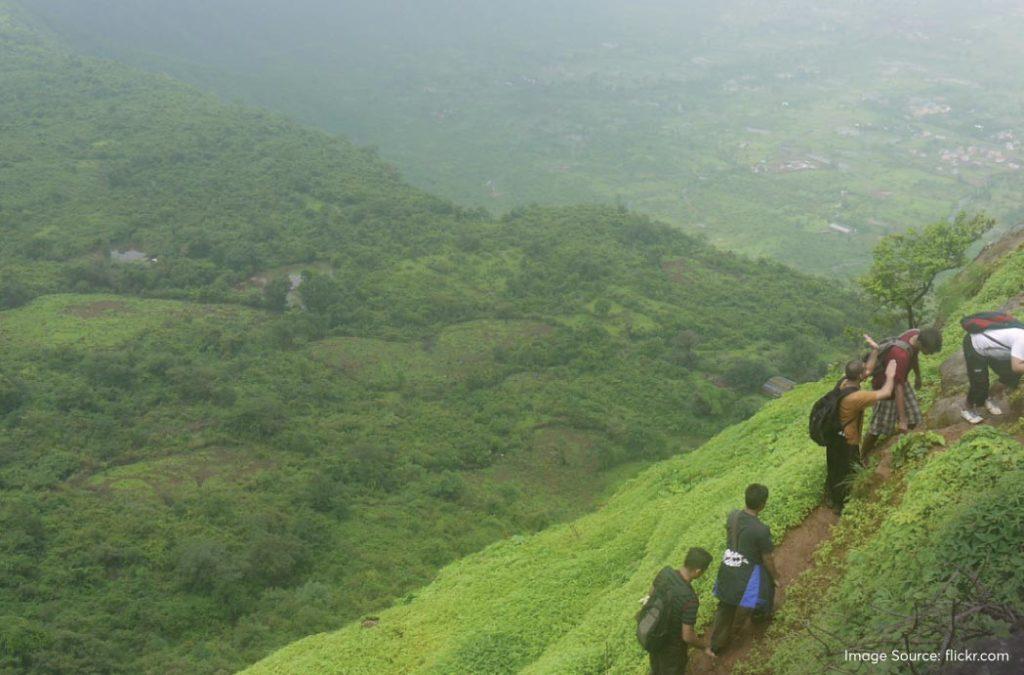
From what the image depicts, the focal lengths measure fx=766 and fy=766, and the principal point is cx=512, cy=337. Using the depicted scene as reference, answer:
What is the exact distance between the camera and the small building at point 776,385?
43100 millimetres

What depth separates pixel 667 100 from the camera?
160500 mm

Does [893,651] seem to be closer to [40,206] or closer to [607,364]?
[607,364]

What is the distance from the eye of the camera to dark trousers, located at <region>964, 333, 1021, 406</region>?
7477mm

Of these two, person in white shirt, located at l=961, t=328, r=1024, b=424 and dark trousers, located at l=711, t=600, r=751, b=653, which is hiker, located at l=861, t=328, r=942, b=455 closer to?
person in white shirt, located at l=961, t=328, r=1024, b=424

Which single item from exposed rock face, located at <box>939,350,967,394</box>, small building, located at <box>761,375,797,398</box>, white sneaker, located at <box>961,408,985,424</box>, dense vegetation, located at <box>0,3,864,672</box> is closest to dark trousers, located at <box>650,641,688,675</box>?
dense vegetation, located at <box>0,3,864,672</box>

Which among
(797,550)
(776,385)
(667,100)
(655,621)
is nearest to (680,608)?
(655,621)

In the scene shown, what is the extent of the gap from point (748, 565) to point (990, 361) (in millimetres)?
3329

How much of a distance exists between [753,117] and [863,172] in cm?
3608

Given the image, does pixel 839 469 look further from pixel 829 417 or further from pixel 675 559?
pixel 675 559

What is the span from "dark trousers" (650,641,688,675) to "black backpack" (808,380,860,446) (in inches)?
95.1

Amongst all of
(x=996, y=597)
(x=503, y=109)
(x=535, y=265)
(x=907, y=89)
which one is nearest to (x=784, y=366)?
(x=535, y=265)

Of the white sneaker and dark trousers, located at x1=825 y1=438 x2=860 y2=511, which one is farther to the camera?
the white sneaker

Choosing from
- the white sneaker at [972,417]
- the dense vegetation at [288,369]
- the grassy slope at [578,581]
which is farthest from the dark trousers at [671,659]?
the white sneaker at [972,417]

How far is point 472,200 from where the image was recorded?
10988 cm
